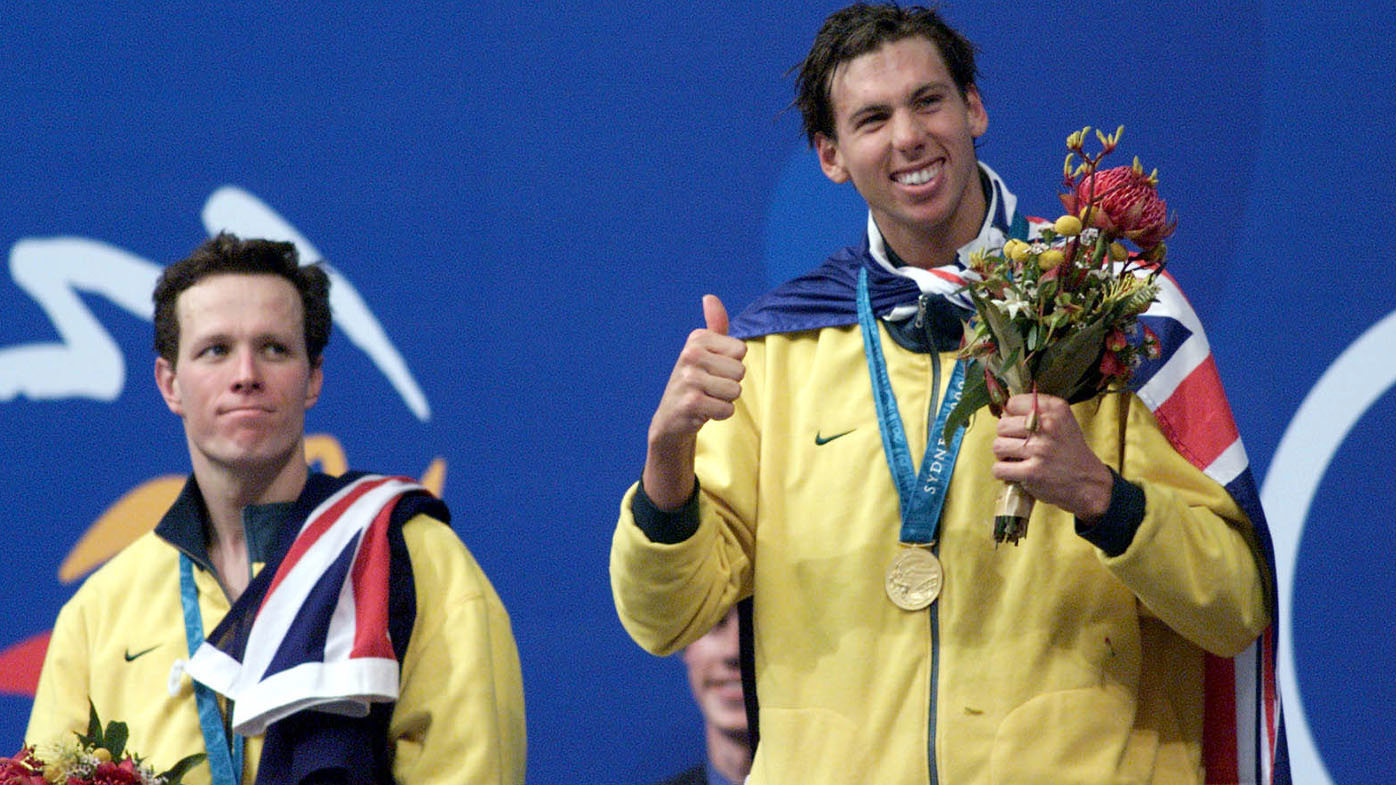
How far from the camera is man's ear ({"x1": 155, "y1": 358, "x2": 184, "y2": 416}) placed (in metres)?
2.84

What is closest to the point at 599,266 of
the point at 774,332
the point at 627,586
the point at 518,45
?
the point at 518,45

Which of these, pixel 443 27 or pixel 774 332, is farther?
pixel 443 27

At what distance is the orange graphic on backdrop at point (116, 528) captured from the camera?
3.28 meters

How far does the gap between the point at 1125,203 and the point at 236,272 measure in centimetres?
150

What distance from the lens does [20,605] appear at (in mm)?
3295

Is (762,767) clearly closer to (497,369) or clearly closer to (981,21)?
(497,369)

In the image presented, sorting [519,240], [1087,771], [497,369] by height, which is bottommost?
[1087,771]

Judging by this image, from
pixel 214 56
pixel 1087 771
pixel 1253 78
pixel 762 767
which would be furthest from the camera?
pixel 214 56

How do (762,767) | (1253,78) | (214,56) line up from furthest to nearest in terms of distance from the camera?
(214,56) → (1253,78) → (762,767)

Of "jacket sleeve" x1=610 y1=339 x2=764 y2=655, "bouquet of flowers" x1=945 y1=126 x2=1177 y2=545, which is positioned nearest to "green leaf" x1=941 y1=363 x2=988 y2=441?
"bouquet of flowers" x1=945 y1=126 x2=1177 y2=545

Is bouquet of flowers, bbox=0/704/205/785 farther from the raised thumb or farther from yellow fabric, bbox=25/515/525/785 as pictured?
the raised thumb

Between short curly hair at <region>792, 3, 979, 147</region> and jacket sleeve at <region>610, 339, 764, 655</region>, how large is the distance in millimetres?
365

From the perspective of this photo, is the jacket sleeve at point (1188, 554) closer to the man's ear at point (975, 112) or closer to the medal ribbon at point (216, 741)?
the man's ear at point (975, 112)

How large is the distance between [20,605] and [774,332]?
1754 mm
